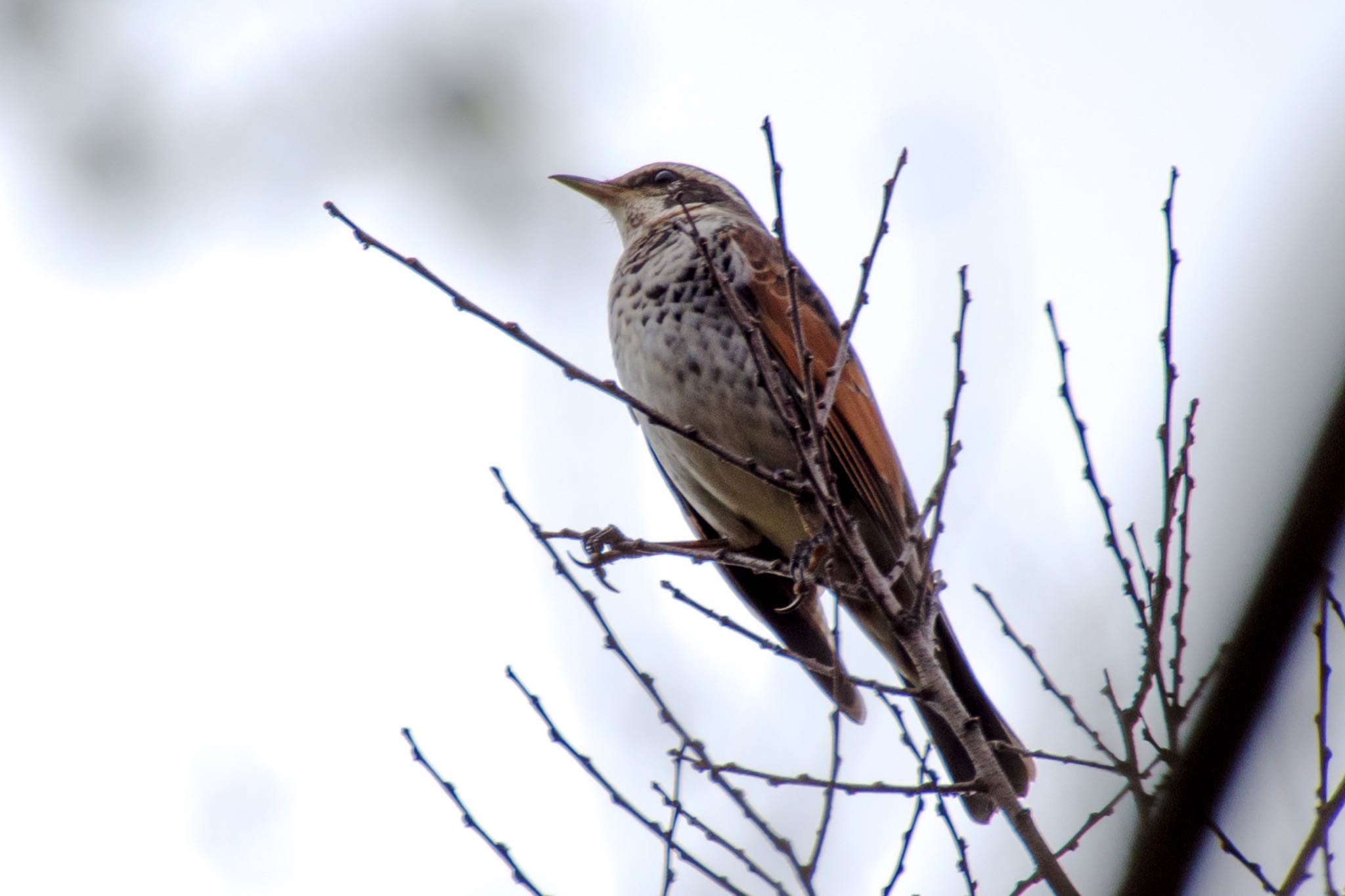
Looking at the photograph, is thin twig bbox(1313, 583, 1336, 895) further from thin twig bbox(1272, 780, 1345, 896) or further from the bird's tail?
the bird's tail

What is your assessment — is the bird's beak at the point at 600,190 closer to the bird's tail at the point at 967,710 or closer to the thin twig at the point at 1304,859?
the bird's tail at the point at 967,710

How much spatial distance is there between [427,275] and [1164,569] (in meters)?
2.17

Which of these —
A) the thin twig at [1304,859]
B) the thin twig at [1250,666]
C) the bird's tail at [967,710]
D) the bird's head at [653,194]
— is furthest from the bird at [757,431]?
the thin twig at [1250,666]

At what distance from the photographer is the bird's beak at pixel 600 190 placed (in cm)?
659

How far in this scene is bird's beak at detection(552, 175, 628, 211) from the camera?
659 cm

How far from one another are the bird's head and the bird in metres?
0.77

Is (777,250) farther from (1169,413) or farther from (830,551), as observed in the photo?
(1169,413)

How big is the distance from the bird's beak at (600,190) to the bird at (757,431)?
3.07ft

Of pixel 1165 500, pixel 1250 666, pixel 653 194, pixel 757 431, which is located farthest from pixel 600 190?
pixel 1250 666

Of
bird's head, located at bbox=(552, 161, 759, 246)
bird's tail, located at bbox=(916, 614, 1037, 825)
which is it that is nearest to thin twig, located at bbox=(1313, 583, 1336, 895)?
bird's tail, located at bbox=(916, 614, 1037, 825)

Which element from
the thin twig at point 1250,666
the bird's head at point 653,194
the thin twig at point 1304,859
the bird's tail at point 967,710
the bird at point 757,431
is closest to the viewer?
the thin twig at point 1250,666

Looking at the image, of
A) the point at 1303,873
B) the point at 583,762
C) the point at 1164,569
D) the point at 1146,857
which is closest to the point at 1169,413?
the point at 1164,569

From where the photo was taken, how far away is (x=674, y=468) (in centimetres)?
544

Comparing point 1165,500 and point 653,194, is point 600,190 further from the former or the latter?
point 1165,500
